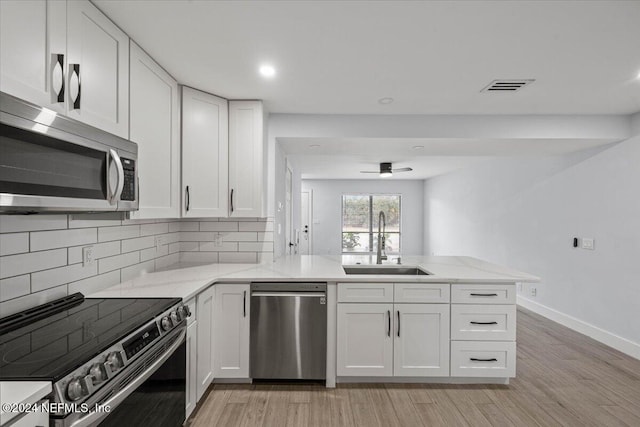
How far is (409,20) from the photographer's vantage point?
1.67m

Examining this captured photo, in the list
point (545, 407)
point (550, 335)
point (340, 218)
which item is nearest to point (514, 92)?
point (545, 407)

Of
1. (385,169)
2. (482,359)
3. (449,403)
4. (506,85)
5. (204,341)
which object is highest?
(506,85)

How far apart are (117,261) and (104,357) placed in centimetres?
115

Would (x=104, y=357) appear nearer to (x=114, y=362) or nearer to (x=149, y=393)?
(x=114, y=362)

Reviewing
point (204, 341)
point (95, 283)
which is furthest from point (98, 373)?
point (204, 341)

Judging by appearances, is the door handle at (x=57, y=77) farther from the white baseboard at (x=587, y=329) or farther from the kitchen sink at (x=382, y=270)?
the white baseboard at (x=587, y=329)

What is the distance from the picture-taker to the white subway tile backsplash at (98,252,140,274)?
79.1 inches

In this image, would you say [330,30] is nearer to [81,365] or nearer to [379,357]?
[81,365]

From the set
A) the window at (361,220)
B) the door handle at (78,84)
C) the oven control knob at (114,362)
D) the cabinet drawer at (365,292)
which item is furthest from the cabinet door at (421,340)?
the window at (361,220)

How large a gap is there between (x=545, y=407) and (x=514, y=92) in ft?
7.74

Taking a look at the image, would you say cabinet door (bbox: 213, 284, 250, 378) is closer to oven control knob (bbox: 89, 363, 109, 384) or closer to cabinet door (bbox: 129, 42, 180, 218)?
cabinet door (bbox: 129, 42, 180, 218)

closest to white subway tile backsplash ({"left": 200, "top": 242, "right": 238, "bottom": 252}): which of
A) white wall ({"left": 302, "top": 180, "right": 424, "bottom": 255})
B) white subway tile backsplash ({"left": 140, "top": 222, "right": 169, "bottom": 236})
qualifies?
white subway tile backsplash ({"left": 140, "top": 222, "right": 169, "bottom": 236})

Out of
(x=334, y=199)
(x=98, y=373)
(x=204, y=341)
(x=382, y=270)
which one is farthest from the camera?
(x=334, y=199)

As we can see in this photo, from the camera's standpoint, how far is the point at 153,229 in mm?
2611
